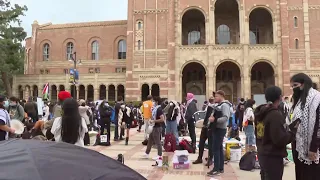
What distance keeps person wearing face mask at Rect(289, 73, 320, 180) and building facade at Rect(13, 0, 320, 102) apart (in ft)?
97.2

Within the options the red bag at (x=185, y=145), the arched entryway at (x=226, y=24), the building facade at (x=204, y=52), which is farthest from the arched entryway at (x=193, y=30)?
the red bag at (x=185, y=145)

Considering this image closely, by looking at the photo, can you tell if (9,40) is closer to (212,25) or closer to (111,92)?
(111,92)

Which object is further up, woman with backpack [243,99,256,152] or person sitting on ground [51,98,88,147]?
person sitting on ground [51,98,88,147]

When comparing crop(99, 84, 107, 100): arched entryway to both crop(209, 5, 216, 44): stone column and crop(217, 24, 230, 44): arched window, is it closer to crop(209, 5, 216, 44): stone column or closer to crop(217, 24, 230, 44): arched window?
crop(209, 5, 216, 44): stone column

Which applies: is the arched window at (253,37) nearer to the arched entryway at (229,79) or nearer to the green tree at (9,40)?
the arched entryway at (229,79)

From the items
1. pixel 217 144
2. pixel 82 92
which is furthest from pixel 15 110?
pixel 82 92

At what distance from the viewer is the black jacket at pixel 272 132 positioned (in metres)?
4.03

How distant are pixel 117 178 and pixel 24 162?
1.76 ft

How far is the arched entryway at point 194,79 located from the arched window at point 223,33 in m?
4.71

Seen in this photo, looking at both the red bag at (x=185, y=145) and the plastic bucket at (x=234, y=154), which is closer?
the plastic bucket at (x=234, y=154)

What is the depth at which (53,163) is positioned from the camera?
1.64 m

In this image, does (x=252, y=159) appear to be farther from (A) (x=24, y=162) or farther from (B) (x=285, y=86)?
(B) (x=285, y=86)

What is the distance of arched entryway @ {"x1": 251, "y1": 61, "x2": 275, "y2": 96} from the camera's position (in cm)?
3706

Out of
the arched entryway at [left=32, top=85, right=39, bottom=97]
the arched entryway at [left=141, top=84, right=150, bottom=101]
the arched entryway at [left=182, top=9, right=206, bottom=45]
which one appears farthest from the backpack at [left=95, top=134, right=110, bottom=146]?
the arched entryway at [left=32, top=85, right=39, bottom=97]
